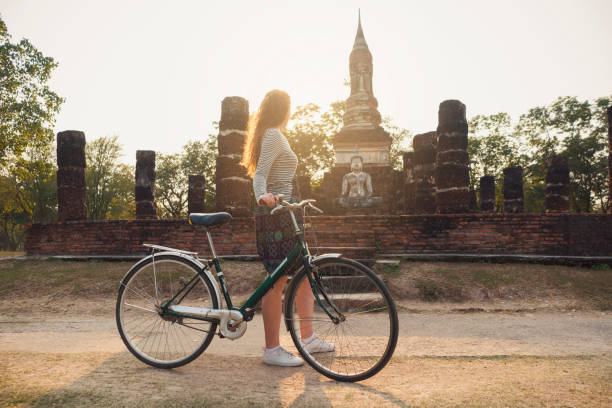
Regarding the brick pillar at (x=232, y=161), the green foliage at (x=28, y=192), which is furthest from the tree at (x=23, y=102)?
the brick pillar at (x=232, y=161)

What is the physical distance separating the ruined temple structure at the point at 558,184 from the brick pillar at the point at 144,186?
45.7 feet

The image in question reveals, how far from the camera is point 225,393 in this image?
220cm

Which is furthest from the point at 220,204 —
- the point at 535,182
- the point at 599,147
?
the point at 535,182

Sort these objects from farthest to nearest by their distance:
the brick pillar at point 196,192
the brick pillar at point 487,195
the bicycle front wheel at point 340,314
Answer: the brick pillar at point 487,195 → the brick pillar at point 196,192 → the bicycle front wheel at point 340,314

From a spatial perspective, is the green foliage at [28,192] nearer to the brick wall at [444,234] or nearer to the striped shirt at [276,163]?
the brick wall at [444,234]

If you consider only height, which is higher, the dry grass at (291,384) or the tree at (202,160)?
the tree at (202,160)

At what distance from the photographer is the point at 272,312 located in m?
2.88

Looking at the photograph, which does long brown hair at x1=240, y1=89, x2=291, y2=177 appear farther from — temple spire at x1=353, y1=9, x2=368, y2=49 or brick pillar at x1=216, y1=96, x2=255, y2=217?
temple spire at x1=353, y1=9, x2=368, y2=49

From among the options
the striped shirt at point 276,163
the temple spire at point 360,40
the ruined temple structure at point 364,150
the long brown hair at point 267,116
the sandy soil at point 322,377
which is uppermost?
the temple spire at point 360,40

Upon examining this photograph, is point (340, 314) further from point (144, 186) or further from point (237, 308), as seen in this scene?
point (144, 186)

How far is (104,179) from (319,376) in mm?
36987

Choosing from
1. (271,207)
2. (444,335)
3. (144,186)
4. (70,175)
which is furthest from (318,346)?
(144,186)

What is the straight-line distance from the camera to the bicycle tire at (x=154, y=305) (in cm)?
278

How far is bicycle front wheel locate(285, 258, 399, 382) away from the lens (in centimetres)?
249
